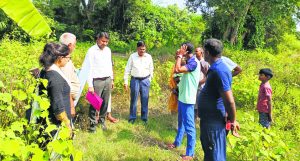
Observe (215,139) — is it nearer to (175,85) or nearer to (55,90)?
(55,90)

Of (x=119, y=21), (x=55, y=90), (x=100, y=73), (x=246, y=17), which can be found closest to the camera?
(x=55, y=90)

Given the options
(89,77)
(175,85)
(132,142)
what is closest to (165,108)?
(175,85)

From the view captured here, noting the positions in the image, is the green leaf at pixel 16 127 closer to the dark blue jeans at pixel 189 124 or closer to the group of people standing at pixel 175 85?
the group of people standing at pixel 175 85

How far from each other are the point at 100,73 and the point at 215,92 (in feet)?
8.58

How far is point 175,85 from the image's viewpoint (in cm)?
572

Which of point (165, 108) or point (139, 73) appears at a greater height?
point (139, 73)

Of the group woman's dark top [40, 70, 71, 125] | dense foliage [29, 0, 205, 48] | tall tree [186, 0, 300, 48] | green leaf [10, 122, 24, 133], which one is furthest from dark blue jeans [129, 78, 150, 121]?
dense foliage [29, 0, 205, 48]

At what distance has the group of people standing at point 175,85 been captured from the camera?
10.2 ft

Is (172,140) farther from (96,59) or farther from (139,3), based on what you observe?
(139,3)

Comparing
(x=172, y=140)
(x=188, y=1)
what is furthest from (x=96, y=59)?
(x=188, y=1)

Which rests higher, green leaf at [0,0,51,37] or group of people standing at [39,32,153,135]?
green leaf at [0,0,51,37]

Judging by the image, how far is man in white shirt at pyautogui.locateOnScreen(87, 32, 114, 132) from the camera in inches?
210

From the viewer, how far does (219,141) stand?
3453mm

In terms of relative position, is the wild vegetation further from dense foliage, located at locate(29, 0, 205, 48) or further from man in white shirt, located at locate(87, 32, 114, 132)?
man in white shirt, located at locate(87, 32, 114, 132)
